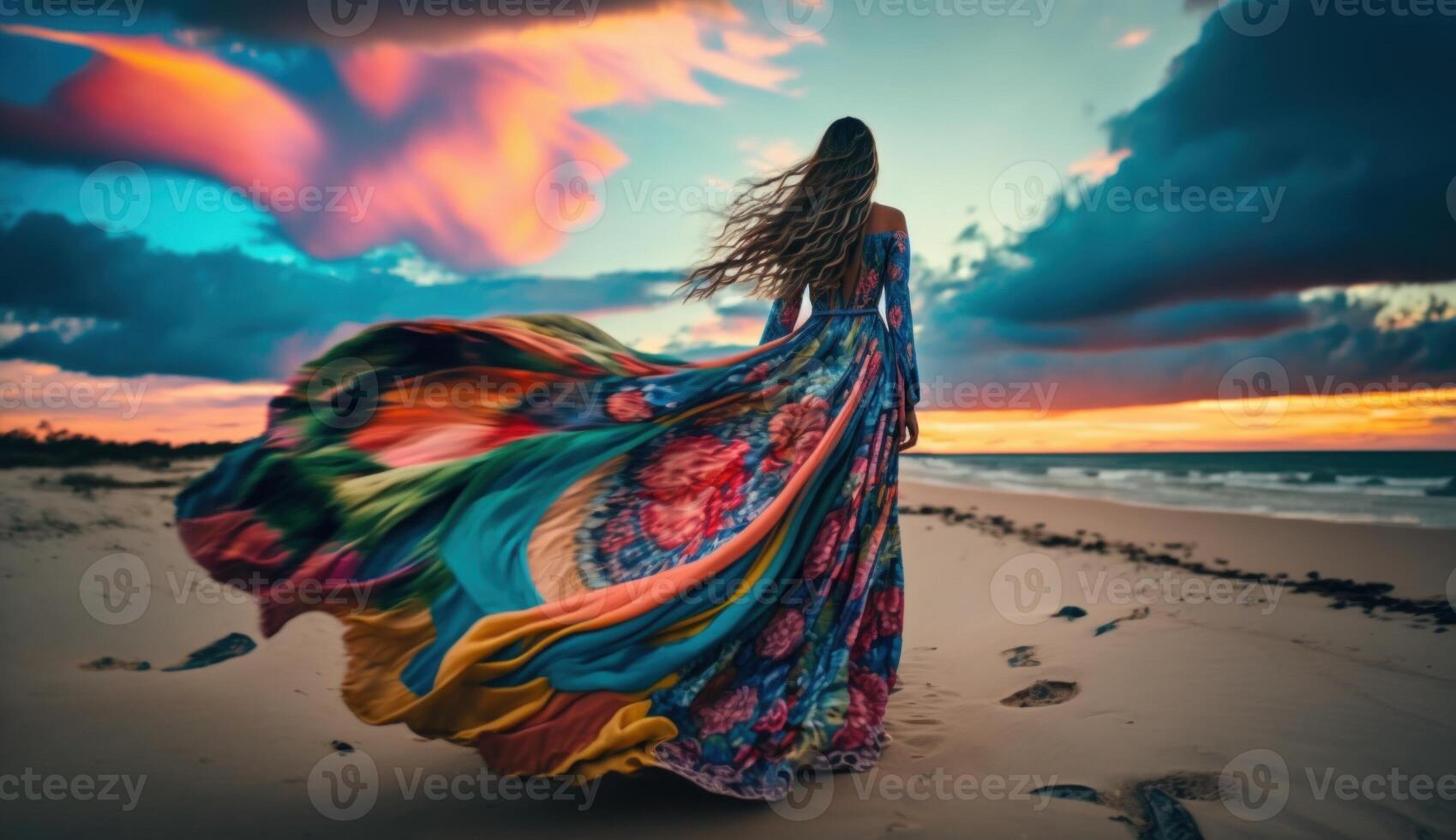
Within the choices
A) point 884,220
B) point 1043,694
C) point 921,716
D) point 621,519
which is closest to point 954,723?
point 921,716

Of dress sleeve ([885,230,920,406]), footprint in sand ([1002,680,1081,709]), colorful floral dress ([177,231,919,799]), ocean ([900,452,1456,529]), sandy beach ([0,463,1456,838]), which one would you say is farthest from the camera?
ocean ([900,452,1456,529])

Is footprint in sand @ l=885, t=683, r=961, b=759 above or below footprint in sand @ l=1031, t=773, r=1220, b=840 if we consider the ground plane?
below

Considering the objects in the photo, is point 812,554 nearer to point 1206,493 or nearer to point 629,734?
point 629,734

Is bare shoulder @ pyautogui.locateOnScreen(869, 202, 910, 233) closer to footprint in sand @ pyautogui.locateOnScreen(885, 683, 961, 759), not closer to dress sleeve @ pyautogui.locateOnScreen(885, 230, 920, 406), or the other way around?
dress sleeve @ pyautogui.locateOnScreen(885, 230, 920, 406)

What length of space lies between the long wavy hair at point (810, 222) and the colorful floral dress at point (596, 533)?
15 centimetres

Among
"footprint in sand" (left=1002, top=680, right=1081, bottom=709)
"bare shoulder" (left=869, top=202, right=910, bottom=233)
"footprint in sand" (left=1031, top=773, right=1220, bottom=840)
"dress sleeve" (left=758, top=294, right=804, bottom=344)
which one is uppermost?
"bare shoulder" (left=869, top=202, right=910, bottom=233)

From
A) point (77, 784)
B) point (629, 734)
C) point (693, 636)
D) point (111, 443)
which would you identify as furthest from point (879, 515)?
point (111, 443)

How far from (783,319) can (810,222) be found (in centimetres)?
46

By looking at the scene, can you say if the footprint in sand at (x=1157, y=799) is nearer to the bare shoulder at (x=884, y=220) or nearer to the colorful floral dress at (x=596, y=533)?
the colorful floral dress at (x=596, y=533)

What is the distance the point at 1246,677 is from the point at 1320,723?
2.24 ft

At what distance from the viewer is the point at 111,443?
856 centimetres

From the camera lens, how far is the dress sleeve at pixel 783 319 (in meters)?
3.98

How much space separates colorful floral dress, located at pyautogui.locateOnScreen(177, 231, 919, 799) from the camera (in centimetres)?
298

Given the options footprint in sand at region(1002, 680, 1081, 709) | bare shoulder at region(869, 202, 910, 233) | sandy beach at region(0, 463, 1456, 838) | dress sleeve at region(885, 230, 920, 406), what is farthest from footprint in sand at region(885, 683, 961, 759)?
bare shoulder at region(869, 202, 910, 233)
